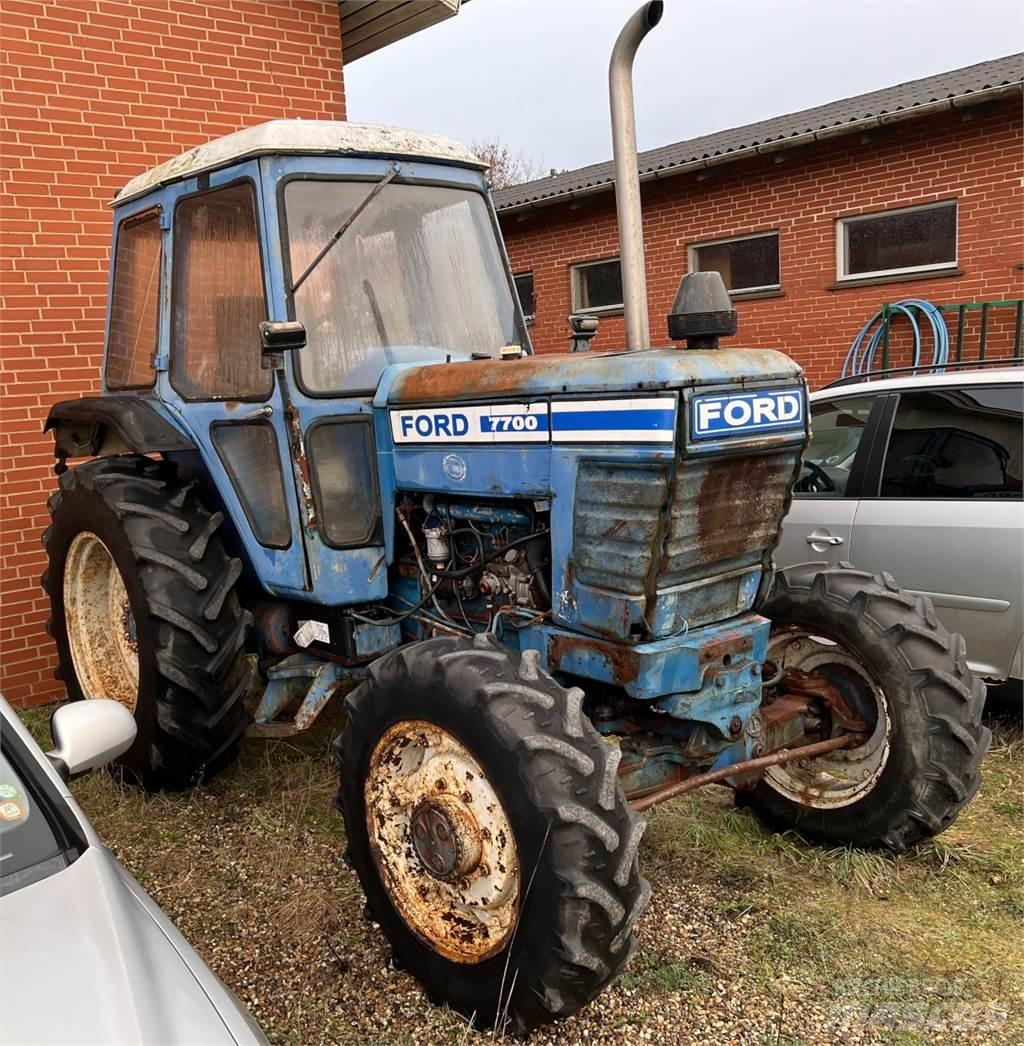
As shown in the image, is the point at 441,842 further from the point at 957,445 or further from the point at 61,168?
the point at 61,168

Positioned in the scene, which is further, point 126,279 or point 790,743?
point 126,279

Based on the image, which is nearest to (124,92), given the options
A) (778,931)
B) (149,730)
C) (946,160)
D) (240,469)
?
(240,469)

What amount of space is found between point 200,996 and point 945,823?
2.51 metres

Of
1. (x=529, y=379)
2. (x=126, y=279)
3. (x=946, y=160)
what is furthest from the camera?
(x=946, y=160)

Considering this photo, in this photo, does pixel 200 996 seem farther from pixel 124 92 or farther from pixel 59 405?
pixel 124 92

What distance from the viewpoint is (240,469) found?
3.73m

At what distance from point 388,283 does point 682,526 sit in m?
1.49

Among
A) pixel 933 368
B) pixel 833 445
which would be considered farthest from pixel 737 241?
pixel 933 368

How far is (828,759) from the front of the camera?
347 cm

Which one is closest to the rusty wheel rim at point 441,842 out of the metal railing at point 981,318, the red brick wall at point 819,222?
the metal railing at point 981,318

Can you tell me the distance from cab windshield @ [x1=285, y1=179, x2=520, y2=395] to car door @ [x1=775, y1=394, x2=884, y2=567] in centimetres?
189

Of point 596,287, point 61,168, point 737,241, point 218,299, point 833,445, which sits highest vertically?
point 61,168

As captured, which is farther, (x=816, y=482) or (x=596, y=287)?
(x=596, y=287)

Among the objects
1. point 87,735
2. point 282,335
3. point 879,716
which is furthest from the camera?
point 879,716
